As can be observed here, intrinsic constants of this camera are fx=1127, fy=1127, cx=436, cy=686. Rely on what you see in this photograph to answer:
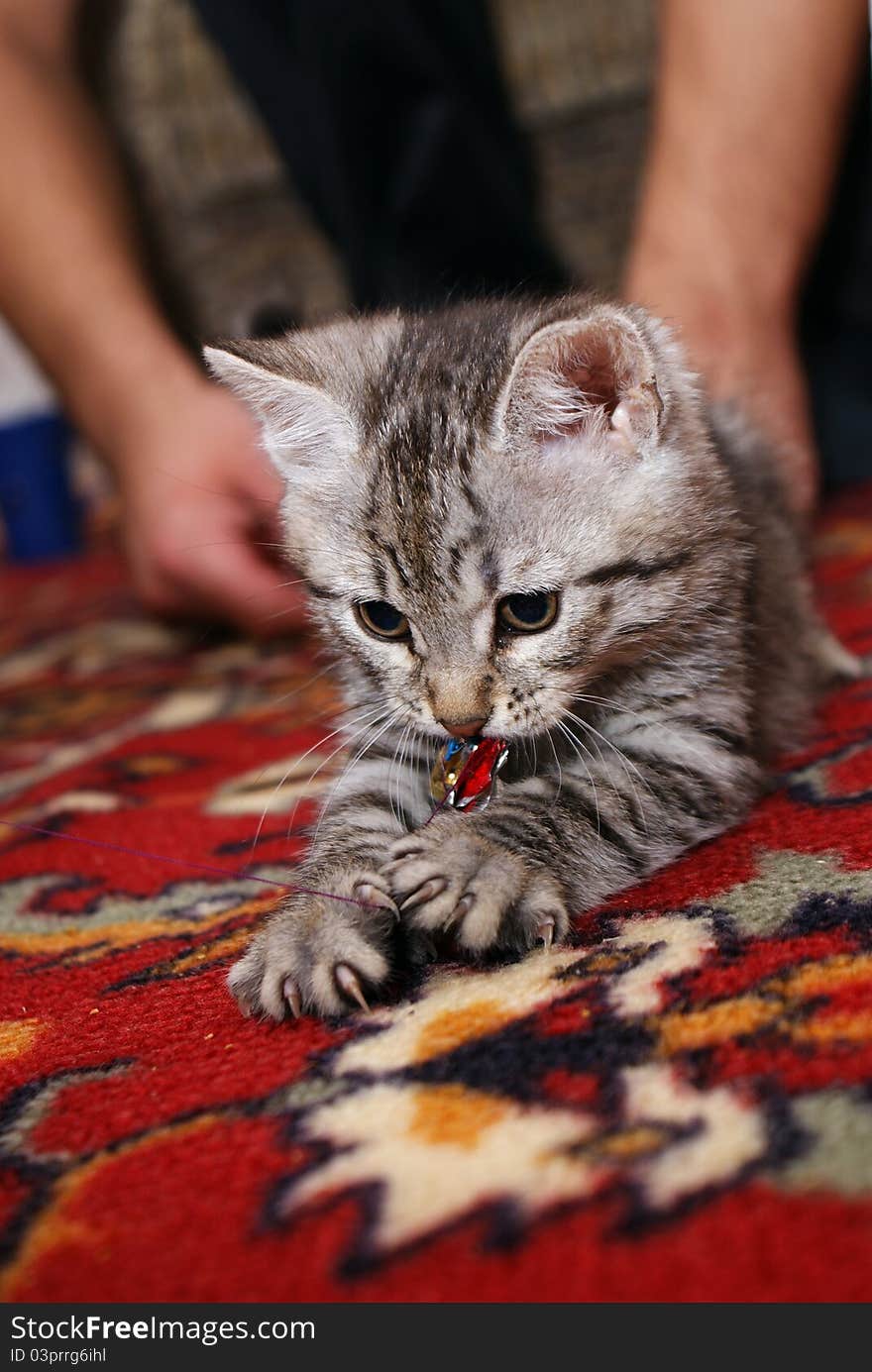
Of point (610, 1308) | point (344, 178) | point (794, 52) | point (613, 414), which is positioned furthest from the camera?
point (344, 178)

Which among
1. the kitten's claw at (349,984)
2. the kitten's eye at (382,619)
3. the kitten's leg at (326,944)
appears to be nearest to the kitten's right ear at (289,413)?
the kitten's eye at (382,619)

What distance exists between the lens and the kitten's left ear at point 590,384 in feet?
3.01

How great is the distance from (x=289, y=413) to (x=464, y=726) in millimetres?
383

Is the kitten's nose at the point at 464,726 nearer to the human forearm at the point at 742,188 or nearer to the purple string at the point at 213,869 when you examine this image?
the purple string at the point at 213,869

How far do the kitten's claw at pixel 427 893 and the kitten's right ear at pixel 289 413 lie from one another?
0.46 metres

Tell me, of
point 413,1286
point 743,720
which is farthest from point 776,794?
point 413,1286

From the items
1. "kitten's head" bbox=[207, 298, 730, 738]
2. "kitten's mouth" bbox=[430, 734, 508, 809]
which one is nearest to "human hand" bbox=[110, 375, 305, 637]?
"kitten's head" bbox=[207, 298, 730, 738]

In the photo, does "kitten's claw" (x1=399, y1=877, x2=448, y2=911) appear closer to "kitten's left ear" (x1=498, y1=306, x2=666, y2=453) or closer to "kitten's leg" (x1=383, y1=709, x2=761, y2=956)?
"kitten's leg" (x1=383, y1=709, x2=761, y2=956)

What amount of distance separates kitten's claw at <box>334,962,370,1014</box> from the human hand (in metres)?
1.14

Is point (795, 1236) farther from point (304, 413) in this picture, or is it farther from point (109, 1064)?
point (304, 413)

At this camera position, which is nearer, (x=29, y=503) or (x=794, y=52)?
(x=794, y=52)

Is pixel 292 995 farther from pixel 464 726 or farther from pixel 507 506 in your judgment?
pixel 507 506

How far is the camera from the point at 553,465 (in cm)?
101

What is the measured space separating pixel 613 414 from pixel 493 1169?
0.66 metres
